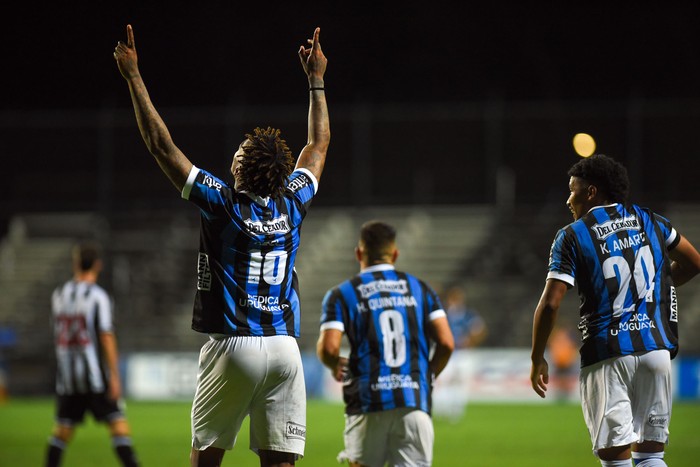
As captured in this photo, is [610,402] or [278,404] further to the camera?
[610,402]

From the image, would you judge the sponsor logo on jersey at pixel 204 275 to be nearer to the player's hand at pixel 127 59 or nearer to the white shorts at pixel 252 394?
the white shorts at pixel 252 394

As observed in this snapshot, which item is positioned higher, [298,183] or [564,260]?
[298,183]

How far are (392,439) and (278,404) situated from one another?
1212 millimetres

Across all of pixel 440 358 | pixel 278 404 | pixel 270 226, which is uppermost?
pixel 270 226

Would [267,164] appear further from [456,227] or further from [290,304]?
[456,227]

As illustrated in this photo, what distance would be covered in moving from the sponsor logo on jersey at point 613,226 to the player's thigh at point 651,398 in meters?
0.69

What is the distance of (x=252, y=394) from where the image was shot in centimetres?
525

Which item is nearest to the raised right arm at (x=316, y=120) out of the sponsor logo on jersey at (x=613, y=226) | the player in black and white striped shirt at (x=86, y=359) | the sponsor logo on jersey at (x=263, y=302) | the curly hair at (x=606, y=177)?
the sponsor logo on jersey at (x=263, y=302)

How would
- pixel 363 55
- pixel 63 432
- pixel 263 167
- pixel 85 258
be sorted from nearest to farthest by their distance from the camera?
pixel 263 167 < pixel 63 432 < pixel 85 258 < pixel 363 55

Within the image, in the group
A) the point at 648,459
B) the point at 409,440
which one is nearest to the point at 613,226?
the point at 648,459

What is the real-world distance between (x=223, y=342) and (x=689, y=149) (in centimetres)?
2103

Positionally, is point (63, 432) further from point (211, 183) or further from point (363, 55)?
point (363, 55)

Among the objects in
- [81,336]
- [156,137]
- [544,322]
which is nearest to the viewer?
[156,137]

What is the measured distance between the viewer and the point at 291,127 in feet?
82.7
